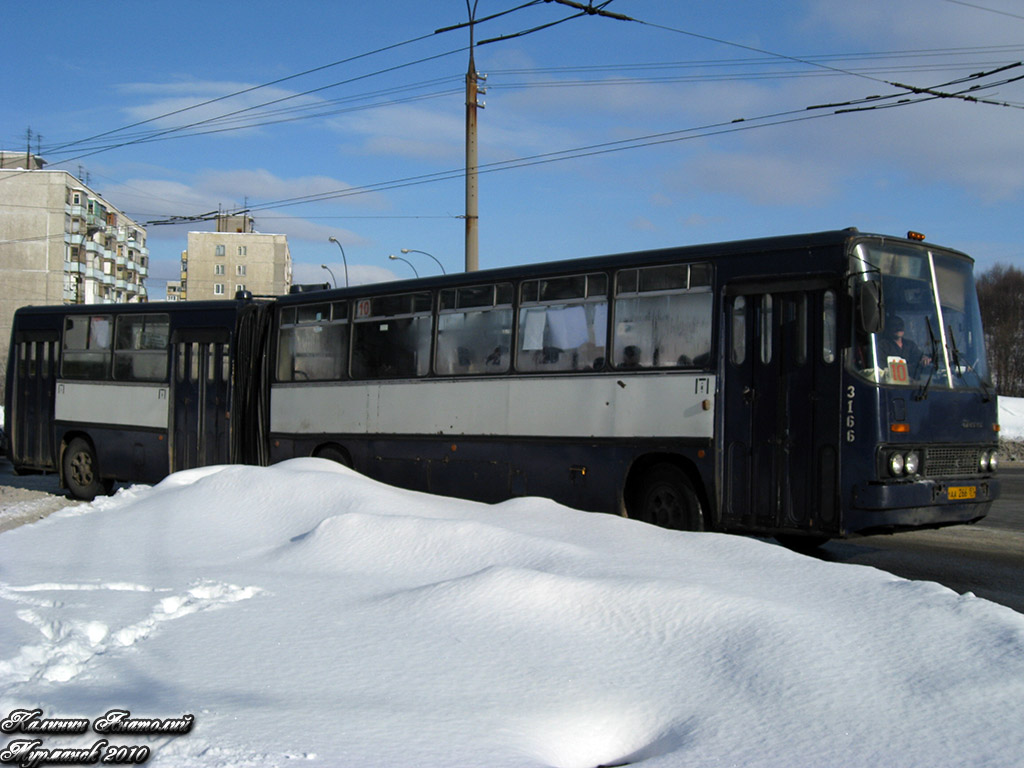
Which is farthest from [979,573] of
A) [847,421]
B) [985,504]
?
[847,421]

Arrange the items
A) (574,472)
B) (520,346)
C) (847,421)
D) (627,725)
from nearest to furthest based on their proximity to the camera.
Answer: (627,725) < (847,421) < (574,472) < (520,346)

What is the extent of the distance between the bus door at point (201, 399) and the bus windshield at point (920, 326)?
10492 millimetres

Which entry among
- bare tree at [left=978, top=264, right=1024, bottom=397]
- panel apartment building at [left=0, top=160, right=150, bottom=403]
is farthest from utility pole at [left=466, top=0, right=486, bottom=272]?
panel apartment building at [left=0, top=160, right=150, bottom=403]

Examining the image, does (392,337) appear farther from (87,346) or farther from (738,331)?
(87,346)

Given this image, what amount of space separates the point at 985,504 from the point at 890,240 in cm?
263

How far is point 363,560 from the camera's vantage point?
610 cm

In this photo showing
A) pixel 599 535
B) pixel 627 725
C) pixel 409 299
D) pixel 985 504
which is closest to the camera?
pixel 627 725

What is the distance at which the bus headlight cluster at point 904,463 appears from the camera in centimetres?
866

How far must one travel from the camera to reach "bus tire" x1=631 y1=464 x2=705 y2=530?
9.84 m

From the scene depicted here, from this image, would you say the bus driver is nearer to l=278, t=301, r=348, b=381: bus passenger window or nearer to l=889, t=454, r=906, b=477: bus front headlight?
l=889, t=454, r=906, b=477: bus front headlight

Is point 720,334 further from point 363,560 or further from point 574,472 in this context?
point 363,560

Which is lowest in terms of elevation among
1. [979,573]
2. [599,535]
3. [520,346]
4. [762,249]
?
[979,573]

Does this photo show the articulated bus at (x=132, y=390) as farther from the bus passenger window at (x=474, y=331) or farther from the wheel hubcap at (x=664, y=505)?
the wheel hubcap at (x=664, y=505)

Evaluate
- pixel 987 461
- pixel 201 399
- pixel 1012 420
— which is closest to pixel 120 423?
pixel 201 399
